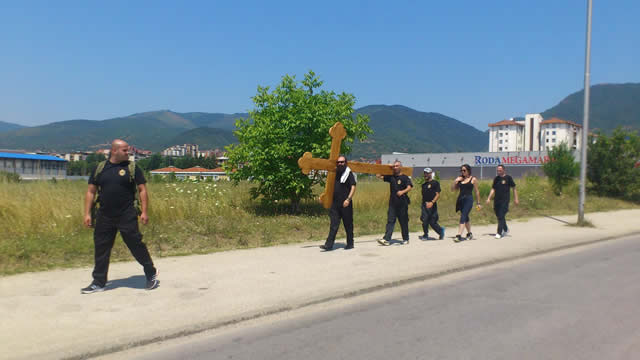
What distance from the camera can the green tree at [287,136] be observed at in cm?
1323

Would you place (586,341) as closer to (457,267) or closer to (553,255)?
(457,267)

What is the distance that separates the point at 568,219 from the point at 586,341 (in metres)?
14.2

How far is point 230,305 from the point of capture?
18.3 ft

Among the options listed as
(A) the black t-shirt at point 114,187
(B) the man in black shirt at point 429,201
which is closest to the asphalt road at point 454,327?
(A) the black t-shirt at point 114,187

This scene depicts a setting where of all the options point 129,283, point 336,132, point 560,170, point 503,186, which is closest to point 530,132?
point 560,170

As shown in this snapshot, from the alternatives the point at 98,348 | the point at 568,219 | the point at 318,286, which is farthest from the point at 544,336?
the point at 568,219

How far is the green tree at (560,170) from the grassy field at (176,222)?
1098 centimetres

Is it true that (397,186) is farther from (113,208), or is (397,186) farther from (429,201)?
(113,208)

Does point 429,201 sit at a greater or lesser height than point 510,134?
lesser

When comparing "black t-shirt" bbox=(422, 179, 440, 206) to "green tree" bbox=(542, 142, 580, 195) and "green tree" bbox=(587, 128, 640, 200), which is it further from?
"green tree" bbox=(587, 128, 640, 200)

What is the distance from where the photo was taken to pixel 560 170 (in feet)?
85.2

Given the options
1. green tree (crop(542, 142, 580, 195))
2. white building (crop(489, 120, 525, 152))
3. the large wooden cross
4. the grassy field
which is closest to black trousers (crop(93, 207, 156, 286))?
the grassy field

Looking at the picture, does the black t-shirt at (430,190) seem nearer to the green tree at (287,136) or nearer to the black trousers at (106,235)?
the green tree at (287,136)

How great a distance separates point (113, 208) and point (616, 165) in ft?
86.8
